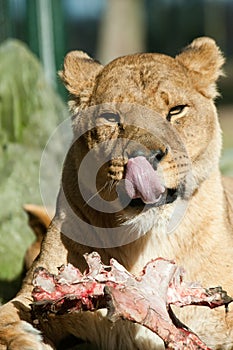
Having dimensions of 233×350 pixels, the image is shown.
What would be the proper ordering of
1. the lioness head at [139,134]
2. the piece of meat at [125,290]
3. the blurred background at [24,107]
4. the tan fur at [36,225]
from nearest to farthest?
the piece of meat at [125,290]
the lioness head at [139,134]
the tan fur at [36,225]
the blurred background at [24,107]

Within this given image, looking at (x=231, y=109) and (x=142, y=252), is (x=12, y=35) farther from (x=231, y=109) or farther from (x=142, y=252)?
(x=231, y=109)

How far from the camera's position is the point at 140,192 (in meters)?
2.87

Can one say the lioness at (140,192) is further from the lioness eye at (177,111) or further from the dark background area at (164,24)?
the dark background area at (164,24)

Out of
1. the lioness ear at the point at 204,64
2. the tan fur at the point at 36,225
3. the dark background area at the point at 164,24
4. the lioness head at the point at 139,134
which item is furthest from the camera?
the dark background area at the point at 164,24

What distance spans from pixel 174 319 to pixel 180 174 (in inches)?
19.2

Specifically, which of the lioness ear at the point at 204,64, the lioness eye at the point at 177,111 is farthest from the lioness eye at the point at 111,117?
the lioness ear at the point at 204,64

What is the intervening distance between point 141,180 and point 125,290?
0.33m

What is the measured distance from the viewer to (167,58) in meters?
3.42

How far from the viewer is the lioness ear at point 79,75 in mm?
3432

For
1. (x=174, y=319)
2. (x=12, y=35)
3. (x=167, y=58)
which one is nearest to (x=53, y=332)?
(x=174, y=319)

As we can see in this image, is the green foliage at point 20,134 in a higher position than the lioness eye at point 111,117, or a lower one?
lower

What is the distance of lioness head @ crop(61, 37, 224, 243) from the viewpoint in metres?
2.95

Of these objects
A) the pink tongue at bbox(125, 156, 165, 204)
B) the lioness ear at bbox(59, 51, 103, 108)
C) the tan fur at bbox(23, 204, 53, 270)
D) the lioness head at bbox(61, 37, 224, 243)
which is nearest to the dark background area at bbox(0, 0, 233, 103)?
the tan fur at bbox(23, 204, 53, 270)

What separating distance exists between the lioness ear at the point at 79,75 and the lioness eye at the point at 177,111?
366mm
